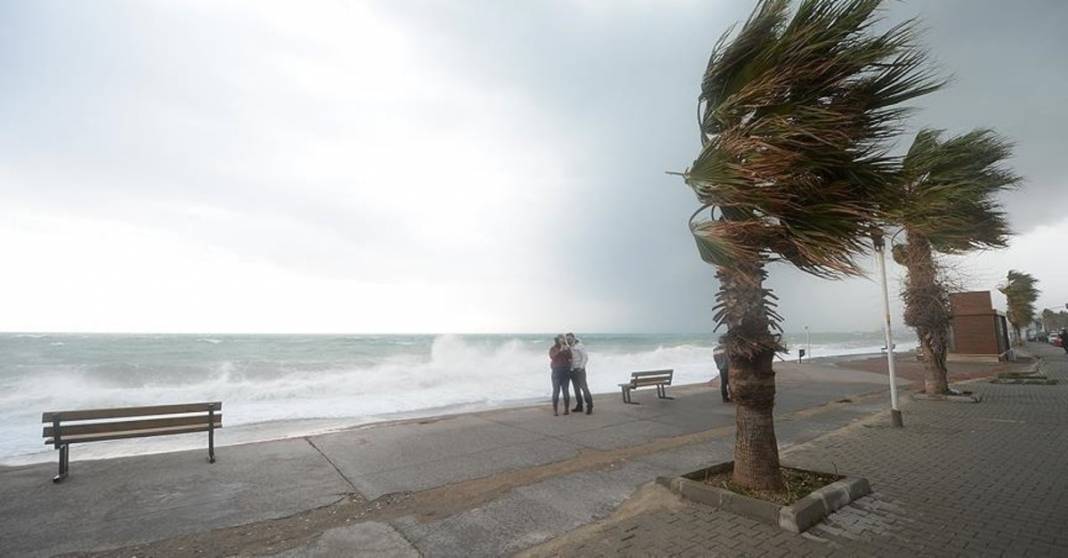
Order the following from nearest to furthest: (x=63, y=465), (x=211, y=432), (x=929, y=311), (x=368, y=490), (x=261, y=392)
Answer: (x=368, y=490) < (x=63, y=465) < (x=211, y=432) < (x=929, y=311) < (x=261, y=392)

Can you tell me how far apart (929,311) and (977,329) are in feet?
62.8

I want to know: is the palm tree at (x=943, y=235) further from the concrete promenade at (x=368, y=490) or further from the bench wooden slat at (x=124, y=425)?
the bench wooden slat at (x=124, y=425)

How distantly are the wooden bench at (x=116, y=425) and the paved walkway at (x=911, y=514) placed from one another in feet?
19.5

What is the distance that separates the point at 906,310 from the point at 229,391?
76.5 ft

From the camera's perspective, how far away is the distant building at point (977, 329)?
24.2 metres

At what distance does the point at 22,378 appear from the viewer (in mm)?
24172

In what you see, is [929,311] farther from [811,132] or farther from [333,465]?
[333,465]

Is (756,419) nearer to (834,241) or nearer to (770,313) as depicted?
(770,313)

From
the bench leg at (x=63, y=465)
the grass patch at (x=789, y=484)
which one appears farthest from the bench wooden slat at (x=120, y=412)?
the grass patch at (x=789, y=484)

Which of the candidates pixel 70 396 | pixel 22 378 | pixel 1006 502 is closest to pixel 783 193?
pixel 1006 502

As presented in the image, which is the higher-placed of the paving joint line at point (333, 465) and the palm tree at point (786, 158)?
the palm tree at point (786, 158)

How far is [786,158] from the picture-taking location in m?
3.86

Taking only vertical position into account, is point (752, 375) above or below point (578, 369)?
above

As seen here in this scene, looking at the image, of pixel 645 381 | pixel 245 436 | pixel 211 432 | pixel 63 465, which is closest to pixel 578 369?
pixel 645 381
